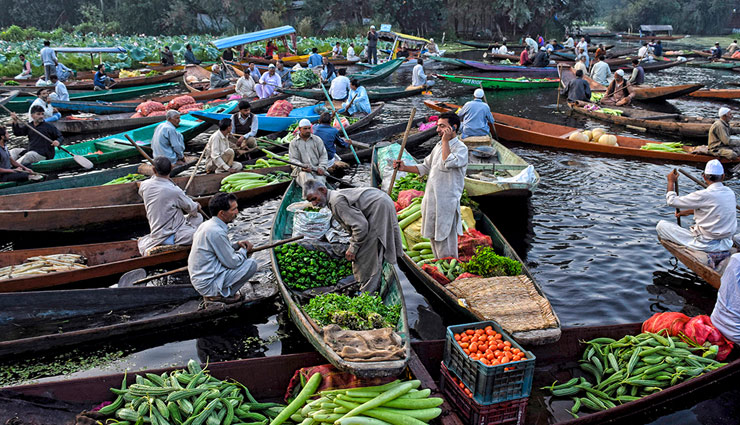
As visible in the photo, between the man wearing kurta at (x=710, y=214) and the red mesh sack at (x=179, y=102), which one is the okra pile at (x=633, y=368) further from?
the red mesh sack at (x=179, y=102)

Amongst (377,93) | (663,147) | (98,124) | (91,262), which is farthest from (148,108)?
(663,147)

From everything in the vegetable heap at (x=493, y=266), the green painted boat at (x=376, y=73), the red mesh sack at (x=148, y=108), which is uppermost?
the green painted boat at (x=376, y=73)

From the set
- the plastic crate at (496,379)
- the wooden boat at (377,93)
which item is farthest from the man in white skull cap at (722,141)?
the wooden boat at (377,93)

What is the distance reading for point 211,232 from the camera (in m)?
5.89

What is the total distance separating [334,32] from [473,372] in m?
44.3

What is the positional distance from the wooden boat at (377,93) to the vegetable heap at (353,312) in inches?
599

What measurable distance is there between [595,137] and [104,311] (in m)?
13.2

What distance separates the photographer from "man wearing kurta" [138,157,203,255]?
7387mm

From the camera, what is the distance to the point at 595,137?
14.3m

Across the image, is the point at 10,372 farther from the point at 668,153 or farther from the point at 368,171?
the point at 668,153

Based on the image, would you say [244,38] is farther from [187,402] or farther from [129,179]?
[187,402]

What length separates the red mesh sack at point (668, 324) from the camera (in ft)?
18.0

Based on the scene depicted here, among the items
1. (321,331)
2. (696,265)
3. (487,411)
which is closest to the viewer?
(487,411)

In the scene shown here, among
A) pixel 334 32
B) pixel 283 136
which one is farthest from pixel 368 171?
pixel 334 32
